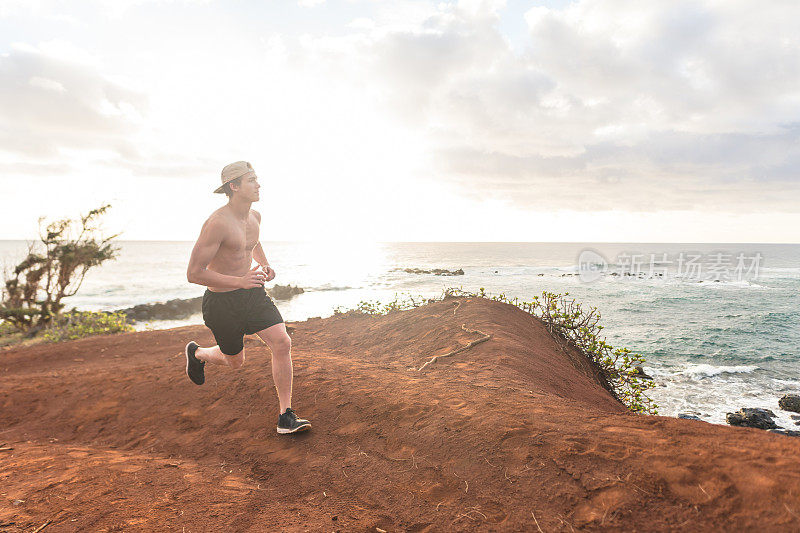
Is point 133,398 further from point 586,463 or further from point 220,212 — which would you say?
point 586,463

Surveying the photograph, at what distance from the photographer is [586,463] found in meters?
2.65

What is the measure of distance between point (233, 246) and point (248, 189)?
53 cm

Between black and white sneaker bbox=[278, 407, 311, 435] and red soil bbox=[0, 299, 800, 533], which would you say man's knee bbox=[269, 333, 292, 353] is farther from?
red soil bbox=[0, 299, 800, 533]

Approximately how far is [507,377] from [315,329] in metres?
6.66

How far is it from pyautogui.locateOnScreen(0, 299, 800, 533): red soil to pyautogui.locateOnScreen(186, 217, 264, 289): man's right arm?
152 cm

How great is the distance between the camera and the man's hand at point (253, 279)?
11.6ft

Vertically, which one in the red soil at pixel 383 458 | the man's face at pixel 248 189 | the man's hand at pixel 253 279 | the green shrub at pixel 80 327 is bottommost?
the green shrub at pixel 80 327

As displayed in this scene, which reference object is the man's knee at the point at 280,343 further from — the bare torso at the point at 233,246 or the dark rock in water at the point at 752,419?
the dark rock in water at the point at 752,419

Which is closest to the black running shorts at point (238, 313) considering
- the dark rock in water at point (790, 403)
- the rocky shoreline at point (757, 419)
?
the rocky shoreline at point (757, 419)

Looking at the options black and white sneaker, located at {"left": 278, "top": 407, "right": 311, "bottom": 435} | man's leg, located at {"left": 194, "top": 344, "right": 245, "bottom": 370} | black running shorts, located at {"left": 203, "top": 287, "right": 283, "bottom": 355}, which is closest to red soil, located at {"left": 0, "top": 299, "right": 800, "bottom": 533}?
black and white sneaker, located at {"left": 278, "top": 407, "right": 311, "bottom": 435}

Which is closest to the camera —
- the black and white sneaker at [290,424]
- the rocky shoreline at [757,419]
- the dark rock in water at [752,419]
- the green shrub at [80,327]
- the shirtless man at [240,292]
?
the shirtless man at [240,292]

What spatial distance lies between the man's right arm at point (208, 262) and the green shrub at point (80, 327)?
12.7m

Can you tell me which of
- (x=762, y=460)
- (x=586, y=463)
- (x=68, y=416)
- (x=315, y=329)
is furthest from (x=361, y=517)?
(x=315, y=329)

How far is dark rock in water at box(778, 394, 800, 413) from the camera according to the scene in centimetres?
1052
